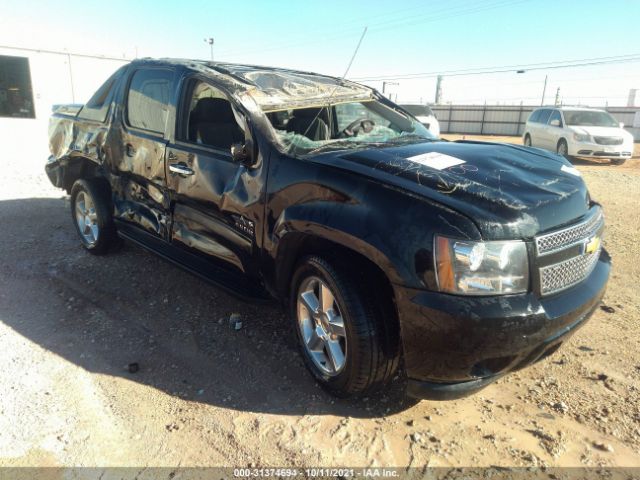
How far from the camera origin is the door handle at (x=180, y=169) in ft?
11.2

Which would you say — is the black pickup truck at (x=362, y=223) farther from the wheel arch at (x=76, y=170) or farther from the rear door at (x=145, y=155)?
the wheel arch at (x=76, y=170)

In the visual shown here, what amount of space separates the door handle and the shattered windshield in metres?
0.73

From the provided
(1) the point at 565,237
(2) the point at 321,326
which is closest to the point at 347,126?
(2) the point at 321,326

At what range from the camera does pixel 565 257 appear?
2357mm

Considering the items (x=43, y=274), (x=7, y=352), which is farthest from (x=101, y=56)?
(x=7, y=352)

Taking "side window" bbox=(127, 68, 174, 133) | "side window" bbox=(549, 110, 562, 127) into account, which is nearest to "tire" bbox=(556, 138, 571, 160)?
"side window" bbox=(549, 110, 562, 127)

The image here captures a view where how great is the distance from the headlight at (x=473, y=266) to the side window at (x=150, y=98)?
2588 millimetres

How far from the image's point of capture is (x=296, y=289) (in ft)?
9.33

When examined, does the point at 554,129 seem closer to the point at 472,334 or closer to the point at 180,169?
the point at 180,169

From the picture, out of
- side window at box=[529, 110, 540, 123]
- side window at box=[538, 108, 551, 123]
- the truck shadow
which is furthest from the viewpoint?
side window at box=[529, 110, 540, 123]

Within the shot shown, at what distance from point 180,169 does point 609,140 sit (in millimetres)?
13988

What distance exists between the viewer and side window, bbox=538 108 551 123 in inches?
601

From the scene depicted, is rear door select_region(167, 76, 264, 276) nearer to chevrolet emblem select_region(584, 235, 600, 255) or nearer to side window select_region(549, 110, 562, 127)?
chevrolet emblem select_region(584, 235, 600, 255)

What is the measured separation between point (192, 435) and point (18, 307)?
7.54 feet
